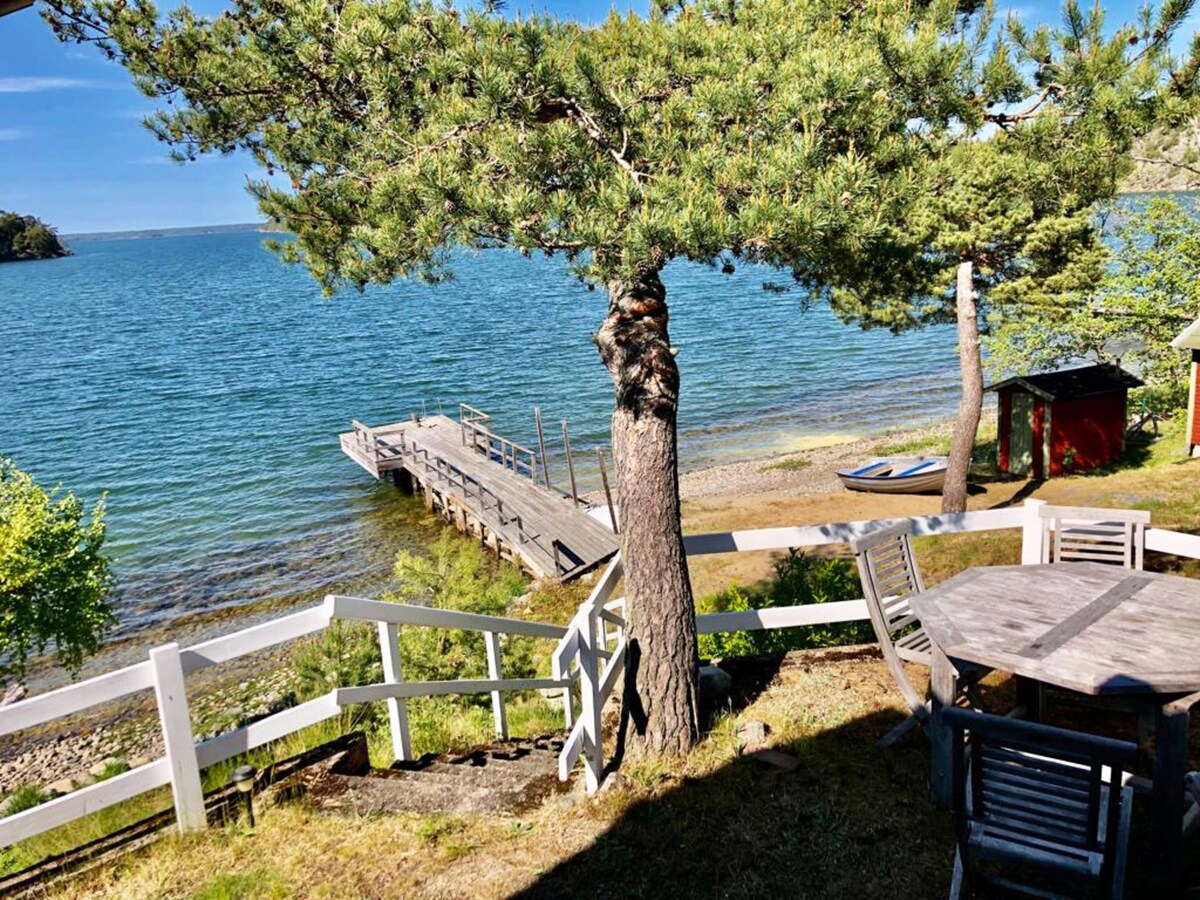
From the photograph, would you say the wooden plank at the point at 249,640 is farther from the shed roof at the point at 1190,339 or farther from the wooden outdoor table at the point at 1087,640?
the shed roof at the point at 1190,339

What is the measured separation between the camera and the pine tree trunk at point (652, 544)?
16.6 ft

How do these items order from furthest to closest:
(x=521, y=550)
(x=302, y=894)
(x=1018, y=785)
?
(x=521, y=550) < (x=302, y=894) < (x=1018, y=785)

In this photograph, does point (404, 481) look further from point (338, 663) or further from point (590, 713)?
point (590, 713)

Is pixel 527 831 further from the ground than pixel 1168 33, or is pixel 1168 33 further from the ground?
pixel 1168 33

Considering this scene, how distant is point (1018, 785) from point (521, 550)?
14.6 m

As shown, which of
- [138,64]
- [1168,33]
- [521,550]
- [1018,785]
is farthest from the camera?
[521,550]

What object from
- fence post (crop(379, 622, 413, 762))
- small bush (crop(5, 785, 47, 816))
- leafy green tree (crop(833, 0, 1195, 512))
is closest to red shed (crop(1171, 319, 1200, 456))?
leafy green tree (crop(833, 0, 1195, 512))

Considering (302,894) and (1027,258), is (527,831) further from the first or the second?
(1027,258)

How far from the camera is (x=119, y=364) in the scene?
155 ft

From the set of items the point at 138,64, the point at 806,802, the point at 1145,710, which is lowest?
the point at 806,802

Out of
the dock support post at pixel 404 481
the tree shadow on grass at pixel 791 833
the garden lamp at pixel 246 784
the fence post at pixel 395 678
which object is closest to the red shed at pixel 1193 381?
the tree shadow on grass at pixel 791 833

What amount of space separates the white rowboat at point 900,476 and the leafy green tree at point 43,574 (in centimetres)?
1451

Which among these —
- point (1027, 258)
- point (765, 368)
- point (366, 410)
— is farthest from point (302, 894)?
point (765, 368)

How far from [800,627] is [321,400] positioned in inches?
1255
